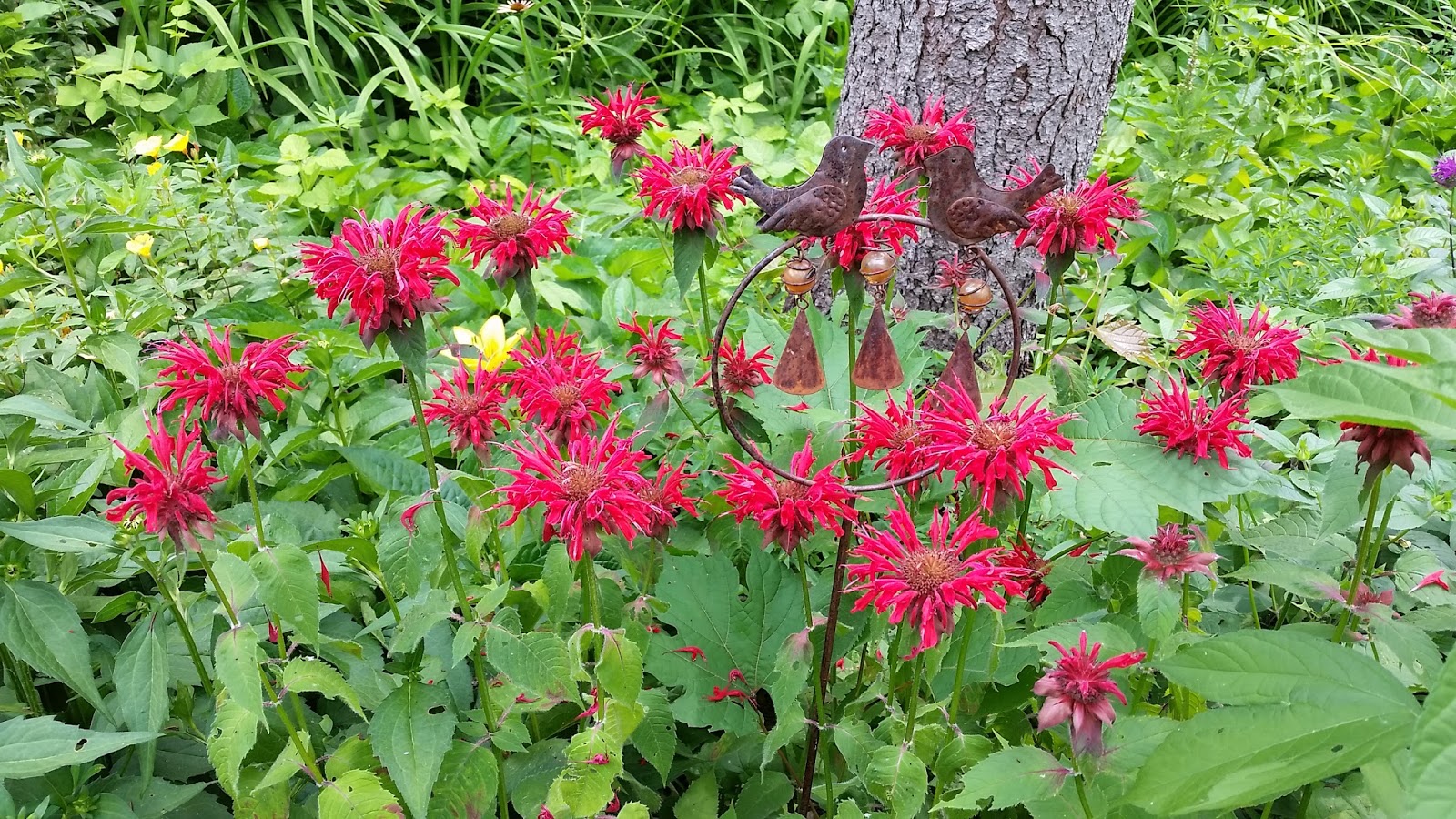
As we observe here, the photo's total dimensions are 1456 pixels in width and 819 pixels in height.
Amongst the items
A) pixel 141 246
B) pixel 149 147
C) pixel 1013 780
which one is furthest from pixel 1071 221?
pixel 149 147

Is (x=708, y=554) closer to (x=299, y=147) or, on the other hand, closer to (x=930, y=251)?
(x=930, y=251)

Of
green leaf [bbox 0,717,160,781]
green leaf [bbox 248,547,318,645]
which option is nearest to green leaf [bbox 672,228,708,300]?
green leaf [bbox 248,547,318,645]

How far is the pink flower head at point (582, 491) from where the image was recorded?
848 millimetres

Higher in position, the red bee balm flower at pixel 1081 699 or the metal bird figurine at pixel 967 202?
the metal bird figurine at pixel 967 202

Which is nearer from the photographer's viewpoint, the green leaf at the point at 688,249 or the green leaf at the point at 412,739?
the green leaf at the point at 412,739

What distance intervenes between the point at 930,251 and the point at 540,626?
1.14 metres

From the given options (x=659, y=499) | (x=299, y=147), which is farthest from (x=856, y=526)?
(x=299, y=147)

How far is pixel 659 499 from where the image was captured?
0.99 meters

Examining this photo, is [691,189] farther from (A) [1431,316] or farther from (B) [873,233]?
(A) [1431,316]

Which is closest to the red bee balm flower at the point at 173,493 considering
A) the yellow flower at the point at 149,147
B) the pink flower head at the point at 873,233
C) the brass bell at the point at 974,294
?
the pink flower head at the point at 873,233

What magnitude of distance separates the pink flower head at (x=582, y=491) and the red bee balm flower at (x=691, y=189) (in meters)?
0.29

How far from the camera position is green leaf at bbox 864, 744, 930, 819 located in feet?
2.84

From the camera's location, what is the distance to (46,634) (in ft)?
3.47

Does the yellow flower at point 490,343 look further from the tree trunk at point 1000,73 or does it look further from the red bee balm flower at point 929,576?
the tree trunk at point 1000,73
